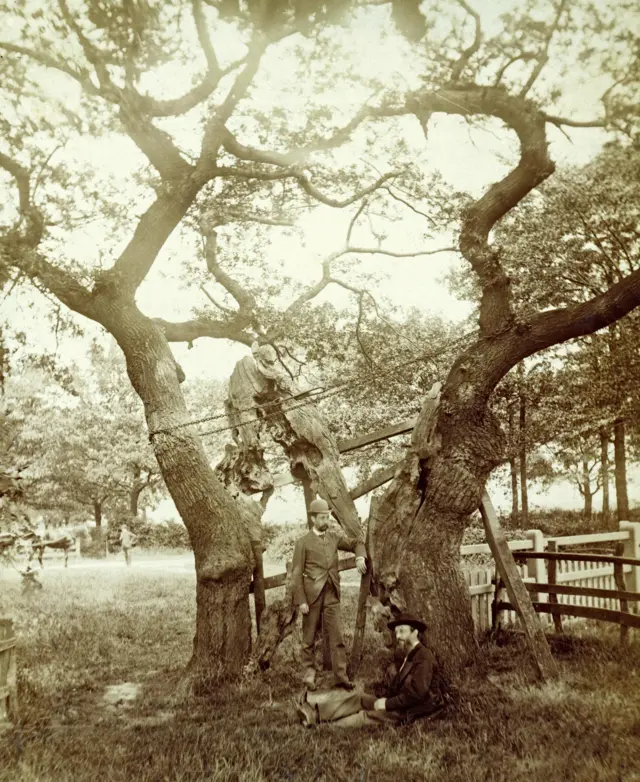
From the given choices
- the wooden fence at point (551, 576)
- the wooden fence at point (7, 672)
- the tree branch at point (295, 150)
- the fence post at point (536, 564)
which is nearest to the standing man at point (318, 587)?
the wooden fence at point (551, 576)

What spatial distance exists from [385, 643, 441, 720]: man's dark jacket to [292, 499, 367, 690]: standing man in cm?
130

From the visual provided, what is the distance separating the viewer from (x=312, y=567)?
739cm

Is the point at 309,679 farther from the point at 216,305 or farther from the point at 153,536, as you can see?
the point at 153,536

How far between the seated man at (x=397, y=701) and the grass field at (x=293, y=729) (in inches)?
6.6

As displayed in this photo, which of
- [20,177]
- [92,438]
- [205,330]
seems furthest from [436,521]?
[92,438]

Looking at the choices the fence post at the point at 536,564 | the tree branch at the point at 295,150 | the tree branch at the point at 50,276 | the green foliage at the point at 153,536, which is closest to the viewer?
the tree branch at the point at 50,276

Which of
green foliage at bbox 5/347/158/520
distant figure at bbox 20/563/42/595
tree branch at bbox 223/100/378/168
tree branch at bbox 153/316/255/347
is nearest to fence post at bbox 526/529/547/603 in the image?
Result: tree branch at bbox 153/316/255/347

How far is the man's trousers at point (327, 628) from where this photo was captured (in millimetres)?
7156

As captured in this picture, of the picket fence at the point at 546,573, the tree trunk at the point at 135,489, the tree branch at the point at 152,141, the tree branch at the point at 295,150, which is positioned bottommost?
the picket fence at the point at 546,573

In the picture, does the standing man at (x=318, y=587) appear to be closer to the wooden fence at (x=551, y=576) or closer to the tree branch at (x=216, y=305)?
the wooden fence at (x=551, y=576)

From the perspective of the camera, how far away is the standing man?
7230mm

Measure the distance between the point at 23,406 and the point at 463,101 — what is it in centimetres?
2085

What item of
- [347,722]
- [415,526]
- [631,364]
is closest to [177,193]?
[415,526]

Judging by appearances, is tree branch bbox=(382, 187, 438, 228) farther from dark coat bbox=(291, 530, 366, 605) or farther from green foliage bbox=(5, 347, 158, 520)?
green foliage bbox=(5, 347, 158, 520)
